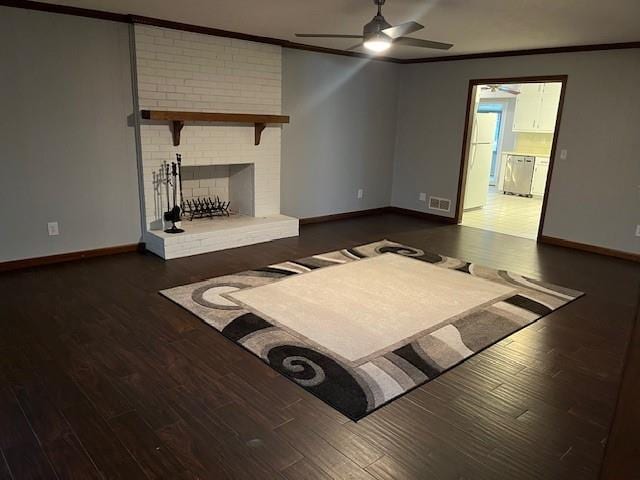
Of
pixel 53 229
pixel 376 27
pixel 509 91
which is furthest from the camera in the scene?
pixel 509 91

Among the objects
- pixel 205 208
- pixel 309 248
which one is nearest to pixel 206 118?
pixel 205 208

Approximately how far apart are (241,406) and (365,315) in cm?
132

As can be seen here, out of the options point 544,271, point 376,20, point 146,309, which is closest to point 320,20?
point 376,20

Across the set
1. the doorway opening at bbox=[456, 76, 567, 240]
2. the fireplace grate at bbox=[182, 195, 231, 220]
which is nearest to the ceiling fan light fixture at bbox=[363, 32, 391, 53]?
the fireplace grate at bbox=[182, 195, 231, 220]

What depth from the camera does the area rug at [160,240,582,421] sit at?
264 centimetres

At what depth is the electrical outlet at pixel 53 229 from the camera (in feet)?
14.1

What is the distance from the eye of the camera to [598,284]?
4.33 meters

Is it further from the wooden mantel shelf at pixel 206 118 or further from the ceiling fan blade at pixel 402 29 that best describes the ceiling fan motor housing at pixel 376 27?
the wooden mantel shelf at pixel 206 118

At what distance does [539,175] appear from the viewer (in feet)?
30.4

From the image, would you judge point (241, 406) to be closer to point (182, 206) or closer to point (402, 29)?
point (402, 29)

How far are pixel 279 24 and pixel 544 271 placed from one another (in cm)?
362

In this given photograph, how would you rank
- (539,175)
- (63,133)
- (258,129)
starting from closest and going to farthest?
(63,133) → (258,129) → (539,175)

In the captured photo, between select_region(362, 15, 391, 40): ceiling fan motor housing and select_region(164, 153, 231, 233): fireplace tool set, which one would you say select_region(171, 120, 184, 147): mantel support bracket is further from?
select_region(362, 15, 391, 40): ceiling fan motor housing

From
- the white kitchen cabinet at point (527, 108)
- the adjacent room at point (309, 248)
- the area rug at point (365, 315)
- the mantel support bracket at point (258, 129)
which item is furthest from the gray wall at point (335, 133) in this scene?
the white kitchen cabinet at point (527, 108)
